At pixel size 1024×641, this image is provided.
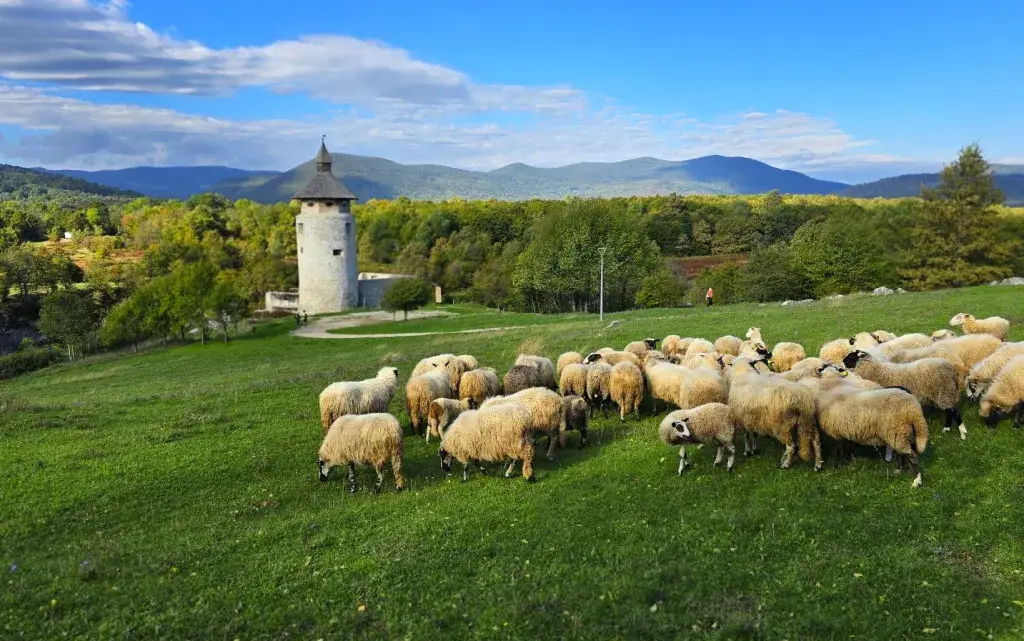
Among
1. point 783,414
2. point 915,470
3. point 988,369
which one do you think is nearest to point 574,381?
point 783,414

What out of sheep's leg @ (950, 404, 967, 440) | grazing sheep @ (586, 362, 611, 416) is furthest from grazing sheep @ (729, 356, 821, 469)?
grazing sheep @ (586, 362, 611, 416)

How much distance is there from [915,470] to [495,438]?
7.30 m

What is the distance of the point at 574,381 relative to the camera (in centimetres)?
1752

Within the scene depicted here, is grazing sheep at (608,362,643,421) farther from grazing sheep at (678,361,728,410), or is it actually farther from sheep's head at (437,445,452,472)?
sheep's head at (437,445,452,472)

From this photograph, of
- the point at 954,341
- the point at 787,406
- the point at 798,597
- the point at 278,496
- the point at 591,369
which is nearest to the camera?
the point at 798,597

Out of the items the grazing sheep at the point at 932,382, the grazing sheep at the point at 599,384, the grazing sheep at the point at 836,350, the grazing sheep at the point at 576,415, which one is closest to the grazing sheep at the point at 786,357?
the grazing sheep at the point at 836,350

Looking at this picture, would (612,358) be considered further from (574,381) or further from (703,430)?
(703,430)

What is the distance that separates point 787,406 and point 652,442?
10.2ft

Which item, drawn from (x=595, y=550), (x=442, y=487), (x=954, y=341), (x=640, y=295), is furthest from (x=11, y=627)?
(x=640, y=295)

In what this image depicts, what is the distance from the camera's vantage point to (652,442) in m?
14.1

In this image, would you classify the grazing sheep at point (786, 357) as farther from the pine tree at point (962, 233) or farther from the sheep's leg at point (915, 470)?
the pine tree at point (962, 233)

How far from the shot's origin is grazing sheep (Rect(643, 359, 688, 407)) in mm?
15998

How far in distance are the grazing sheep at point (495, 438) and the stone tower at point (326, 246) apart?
54419 mm

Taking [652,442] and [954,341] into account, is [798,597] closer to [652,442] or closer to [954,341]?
[652,442]
